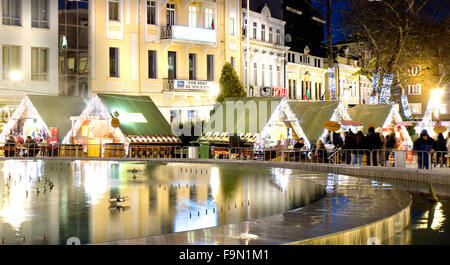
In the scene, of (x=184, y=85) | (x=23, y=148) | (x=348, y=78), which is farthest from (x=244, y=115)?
(x=348, y=78)

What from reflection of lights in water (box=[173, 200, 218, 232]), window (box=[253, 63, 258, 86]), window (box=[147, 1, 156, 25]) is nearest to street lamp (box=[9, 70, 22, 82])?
window (box=[147, 1, 156, 25])

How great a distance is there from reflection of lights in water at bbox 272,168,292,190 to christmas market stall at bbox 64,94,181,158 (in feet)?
33.7

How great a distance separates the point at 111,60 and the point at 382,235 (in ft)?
103

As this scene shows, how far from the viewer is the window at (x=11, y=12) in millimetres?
38250

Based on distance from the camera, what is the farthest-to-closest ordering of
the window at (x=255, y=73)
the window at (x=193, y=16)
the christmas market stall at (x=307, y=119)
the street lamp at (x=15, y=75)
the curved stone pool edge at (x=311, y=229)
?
the window at (x=255, y=73) < the window at (x=193, y=16) < the street lamp at (x=15, y=75) < the christmas market stall at (x=307, y=119) < the curved stone pool edge at (x=311, y=229)

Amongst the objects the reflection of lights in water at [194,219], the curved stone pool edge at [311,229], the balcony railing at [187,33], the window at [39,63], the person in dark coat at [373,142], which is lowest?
the reflection of lights in water at [194,219]

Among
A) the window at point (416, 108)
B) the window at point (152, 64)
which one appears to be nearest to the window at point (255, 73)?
the window at point (152, 64)

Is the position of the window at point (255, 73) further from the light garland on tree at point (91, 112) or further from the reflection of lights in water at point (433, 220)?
the reflection of lights in water at point (433, 220)

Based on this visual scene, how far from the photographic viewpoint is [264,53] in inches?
2153

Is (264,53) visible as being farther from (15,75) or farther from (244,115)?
(15,75)

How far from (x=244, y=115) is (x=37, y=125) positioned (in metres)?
11.1

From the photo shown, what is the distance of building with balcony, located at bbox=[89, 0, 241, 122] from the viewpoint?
40.8m

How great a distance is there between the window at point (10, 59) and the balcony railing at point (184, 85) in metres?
9.07

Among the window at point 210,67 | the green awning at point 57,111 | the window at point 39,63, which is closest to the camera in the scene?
the green awning at point 57,111
